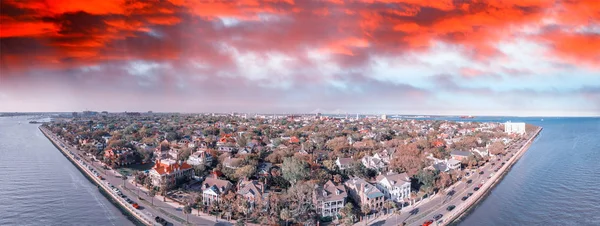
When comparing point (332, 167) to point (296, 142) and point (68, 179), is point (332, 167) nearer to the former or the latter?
point (296, 142)

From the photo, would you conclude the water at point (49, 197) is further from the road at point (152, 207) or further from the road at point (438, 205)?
the road at point (438, 205)

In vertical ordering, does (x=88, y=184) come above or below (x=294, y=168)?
below

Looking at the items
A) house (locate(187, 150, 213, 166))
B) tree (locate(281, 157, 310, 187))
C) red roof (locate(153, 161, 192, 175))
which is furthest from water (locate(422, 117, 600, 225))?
house (locate(187, 150, 213, 166))

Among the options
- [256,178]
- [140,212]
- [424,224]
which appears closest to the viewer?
[424,224]

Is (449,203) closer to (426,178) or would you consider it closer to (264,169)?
(426,178)

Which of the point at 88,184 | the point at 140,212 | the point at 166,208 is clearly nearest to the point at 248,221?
the point at 166,208

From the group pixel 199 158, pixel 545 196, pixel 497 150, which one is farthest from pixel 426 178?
pixel 497 150

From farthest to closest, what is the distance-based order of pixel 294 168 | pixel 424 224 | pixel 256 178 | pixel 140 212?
pixel 256 178 < pixel 294 168 < pixel 140 212 < pixel 424 224
